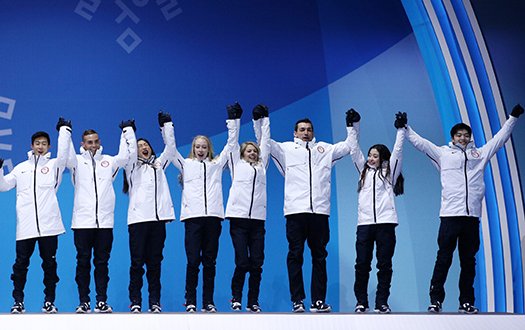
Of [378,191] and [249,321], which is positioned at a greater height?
[378,191]

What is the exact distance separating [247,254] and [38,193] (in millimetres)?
1711

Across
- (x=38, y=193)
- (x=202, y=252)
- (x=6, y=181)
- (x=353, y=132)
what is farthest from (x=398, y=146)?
(x=6, y=181)

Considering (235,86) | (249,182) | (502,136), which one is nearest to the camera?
(249,182)

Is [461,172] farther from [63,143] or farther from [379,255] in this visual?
[63,143]

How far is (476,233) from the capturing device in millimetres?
7184

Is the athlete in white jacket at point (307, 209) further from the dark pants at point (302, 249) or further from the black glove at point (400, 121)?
the black glove at point (400, 121)

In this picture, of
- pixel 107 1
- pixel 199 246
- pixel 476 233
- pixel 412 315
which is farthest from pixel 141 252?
pixel 107 1

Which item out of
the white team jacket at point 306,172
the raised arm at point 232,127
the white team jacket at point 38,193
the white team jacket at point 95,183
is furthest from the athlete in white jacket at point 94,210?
the white team jacket at point 306,172

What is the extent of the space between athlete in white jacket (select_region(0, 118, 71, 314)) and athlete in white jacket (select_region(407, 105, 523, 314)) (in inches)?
113

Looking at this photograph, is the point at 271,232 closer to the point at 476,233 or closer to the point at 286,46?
the point at 286,46

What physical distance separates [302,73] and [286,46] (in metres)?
0.34

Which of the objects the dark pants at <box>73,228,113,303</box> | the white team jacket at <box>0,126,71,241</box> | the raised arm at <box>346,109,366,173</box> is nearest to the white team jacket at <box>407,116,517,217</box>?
the raised arm at <box>346,109,366,173</box>

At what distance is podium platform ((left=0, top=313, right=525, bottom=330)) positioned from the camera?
6.21 metres

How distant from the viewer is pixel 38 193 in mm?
7027
